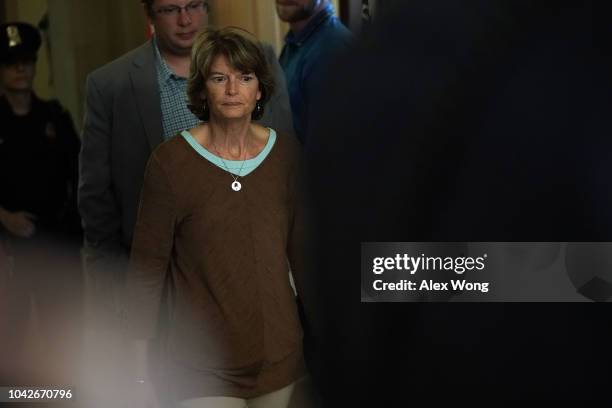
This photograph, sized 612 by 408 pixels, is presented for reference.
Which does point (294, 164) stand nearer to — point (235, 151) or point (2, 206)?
point (235, 151)

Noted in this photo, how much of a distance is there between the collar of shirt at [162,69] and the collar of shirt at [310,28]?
134 millimetres

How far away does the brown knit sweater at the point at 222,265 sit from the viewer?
825mm

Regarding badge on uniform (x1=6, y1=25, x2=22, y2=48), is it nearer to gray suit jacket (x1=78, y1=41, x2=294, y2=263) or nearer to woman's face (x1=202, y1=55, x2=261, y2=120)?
gray suit jacket (x1=78, y1=41, x2=294, y2=263)

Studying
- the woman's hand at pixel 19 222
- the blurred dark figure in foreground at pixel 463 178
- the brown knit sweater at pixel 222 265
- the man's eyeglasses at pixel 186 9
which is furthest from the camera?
the woman's hand at pixel 19 222

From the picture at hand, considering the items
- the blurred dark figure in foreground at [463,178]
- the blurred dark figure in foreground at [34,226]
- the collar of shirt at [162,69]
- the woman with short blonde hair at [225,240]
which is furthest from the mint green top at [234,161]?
the blurred dark figure in foreground at [463,178]

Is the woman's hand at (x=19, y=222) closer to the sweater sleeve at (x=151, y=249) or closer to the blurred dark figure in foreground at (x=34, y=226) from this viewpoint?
the blurred dark figure in foreground at (x=34, y=226)

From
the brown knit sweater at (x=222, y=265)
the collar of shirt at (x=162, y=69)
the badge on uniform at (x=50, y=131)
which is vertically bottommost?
the brown knit sweater at (x=222, y=265)

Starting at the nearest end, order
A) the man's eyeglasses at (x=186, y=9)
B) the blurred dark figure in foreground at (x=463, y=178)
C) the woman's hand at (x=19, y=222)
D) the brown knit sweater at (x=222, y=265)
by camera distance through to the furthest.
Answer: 1. the blurred dark figure in foreground at (x=463, y=178)
2. the brown knit sweater at (x=222, y=265)
3. the man's eyeglasses at (x=186, y=9)
4. the woman's hand at (x=19, y=222)

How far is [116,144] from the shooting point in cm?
98

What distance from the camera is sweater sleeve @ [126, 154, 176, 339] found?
0.84 m

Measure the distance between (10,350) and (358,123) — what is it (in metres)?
0.83

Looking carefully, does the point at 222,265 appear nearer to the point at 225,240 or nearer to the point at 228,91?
the point at 225,240

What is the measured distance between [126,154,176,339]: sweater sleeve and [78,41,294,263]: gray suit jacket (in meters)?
0.07

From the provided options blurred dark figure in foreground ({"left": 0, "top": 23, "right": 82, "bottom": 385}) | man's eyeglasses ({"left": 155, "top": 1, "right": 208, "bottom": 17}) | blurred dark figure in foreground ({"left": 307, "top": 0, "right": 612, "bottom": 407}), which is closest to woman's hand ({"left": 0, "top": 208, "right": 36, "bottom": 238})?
blurred dark figure in foreground ({"left": 0, "top": 23, "right": 82, "bottom": 385})
